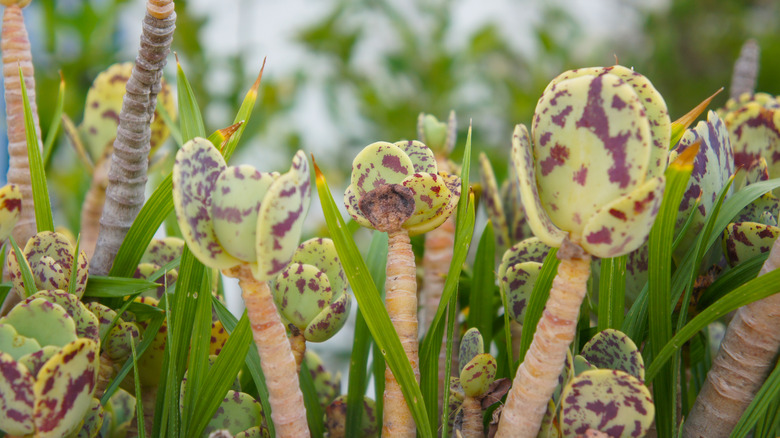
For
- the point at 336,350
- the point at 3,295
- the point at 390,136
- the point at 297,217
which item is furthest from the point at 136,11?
the point at 297,217

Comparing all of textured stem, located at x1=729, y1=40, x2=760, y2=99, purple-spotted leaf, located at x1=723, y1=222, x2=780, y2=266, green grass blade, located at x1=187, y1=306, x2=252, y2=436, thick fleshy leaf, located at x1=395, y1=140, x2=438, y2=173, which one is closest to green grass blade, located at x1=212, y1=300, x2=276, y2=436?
green grass blade, located at x1=187, y1=306, x2=252, y2=436

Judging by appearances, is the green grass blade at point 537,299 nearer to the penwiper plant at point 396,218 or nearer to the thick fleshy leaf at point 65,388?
the penwiper plant at point 396,218

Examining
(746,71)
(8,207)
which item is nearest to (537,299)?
(8,207)

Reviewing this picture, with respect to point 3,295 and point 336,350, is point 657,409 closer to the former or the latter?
point 3,295

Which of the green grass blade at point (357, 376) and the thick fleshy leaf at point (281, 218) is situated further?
the green grass blade at point (357, 376)

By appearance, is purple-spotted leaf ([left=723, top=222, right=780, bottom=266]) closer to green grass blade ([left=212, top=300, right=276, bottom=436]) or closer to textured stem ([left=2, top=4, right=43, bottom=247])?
green grass blade ([left=212, top=300, right=276, bottom=436])

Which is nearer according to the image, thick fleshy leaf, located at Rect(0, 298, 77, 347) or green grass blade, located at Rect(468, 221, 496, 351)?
thick fleshy leaf, located at Rect(0, 298, 77, 347)

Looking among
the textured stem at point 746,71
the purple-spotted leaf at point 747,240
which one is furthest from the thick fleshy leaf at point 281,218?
the textured stem at point 746,71
